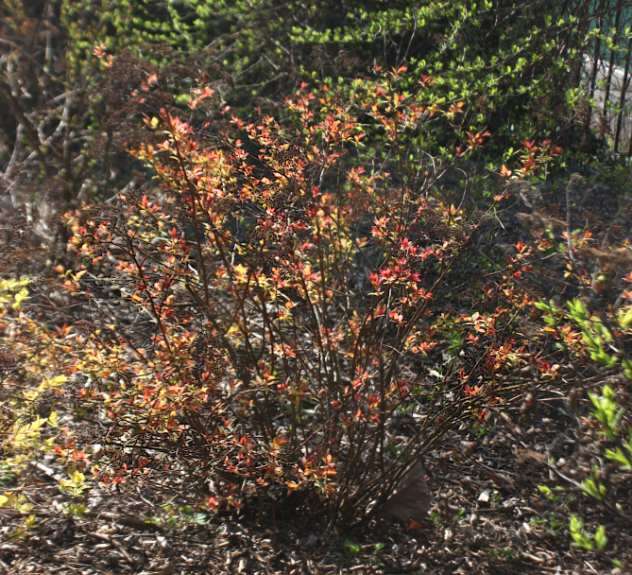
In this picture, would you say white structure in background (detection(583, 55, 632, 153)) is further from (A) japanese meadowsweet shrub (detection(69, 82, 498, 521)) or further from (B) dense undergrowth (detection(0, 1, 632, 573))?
(A) japanese meadowsweet shrub (detection(69, 82, 498, 521))

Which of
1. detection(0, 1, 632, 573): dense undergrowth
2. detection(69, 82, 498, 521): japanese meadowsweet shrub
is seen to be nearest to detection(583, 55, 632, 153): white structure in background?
detection(0, 1, 632, 573): dense undergrowth

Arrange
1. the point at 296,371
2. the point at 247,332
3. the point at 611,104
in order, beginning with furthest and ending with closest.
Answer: the point at 611,104
the point at 296,371
the point at 247,332

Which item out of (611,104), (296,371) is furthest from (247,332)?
(611,104)

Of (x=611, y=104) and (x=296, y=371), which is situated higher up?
(x=611, y=104)

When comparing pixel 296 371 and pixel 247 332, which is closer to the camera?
pixel 247 332

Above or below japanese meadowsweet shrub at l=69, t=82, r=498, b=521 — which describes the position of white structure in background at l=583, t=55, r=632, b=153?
above

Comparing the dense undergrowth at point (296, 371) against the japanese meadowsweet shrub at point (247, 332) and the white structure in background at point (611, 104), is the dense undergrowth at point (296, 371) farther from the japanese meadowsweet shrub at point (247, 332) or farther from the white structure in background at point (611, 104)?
the white structure in background at point (611, 104)

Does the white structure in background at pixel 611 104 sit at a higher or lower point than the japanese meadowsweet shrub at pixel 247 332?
higher

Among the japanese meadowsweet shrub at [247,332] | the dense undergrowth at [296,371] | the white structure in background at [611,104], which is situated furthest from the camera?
the white structure in background at [611,104]

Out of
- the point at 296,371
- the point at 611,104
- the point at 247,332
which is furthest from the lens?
the point at 611,104

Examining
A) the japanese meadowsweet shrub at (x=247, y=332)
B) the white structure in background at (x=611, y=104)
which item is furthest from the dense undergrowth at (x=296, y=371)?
the white structure in background at (x=611, y=104)

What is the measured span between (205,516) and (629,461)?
2.34m

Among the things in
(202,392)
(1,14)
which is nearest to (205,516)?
(202,392)

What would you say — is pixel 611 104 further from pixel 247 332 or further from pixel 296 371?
pixel 247 332
